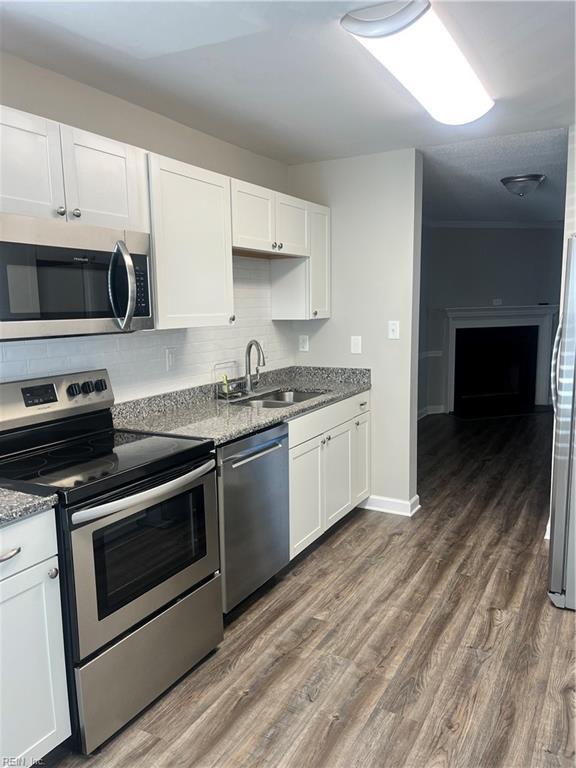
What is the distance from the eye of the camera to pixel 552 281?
7.29 metres

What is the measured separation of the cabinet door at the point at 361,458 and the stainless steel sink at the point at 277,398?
384 millimetres

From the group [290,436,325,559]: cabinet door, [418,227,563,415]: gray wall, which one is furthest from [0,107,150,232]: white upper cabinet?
[418,227,563,415]: gray wall

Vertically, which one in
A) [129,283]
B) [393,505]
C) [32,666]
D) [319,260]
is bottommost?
[393,505]

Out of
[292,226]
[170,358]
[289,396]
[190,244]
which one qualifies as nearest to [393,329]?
[289,396]

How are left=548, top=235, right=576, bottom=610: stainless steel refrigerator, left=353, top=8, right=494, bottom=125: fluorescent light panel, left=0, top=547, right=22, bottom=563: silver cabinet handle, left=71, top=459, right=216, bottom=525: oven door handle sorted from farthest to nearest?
left=548, top=235, right=576, bottom=610: stainless steel refrigerator → left=353, top=8, right=494, bottom=125: fluorescent light panel → left=71, top=459, right=216, bottom=525: oven door handle → left=0, top=547, right=22, bottom=563: silver cabinet handle

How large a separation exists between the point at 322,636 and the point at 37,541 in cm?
142

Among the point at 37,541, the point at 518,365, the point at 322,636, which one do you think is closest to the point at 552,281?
the point at 518,365

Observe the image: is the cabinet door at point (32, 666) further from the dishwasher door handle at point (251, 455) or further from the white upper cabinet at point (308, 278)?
the white upper cabinet at point (308, 278)

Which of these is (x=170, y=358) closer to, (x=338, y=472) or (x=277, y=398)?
(x=277, y=398)

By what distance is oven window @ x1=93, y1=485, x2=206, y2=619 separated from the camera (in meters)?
1.81

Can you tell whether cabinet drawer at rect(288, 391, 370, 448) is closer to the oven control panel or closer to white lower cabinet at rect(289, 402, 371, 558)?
white lower cabinet at rect(289, 402, 371, 558)

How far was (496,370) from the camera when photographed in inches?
293

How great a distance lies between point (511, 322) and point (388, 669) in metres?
6.02

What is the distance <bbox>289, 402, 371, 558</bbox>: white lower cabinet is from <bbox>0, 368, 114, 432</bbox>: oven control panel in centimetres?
99
